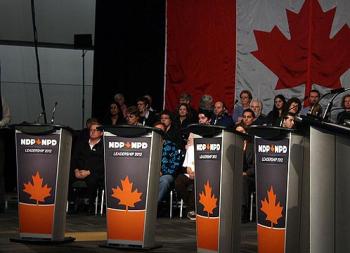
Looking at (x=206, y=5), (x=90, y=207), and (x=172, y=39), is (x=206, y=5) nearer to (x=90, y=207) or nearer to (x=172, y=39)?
(x=172, y=39)

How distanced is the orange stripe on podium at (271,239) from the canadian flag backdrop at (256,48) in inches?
223

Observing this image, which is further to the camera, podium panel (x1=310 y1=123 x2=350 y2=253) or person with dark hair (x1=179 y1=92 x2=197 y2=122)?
person with dark hair (x1=179 y1=92 x2=197 y2=122)

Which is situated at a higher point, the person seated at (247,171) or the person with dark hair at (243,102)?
the person with dark hair at (243,102)

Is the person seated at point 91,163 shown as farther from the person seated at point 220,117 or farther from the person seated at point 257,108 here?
the person seated at point 257,108

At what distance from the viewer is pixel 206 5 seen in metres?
13.8

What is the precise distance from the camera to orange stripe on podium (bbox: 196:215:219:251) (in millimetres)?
6980

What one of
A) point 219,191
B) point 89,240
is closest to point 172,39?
point 89,240

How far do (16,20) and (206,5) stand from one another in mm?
3809

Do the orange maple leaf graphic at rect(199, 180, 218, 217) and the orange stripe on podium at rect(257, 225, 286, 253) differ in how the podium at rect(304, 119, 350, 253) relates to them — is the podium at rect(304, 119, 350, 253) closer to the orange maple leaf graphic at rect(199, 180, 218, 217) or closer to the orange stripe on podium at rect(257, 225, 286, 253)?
the orange stripe on podium at rect(257, 225, 286, 253)

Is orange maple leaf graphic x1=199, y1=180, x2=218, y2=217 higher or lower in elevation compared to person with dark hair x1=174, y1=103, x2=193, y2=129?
lower

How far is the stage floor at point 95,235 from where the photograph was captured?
7.49 m

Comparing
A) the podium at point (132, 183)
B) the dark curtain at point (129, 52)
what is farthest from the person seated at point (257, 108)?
the podium at point (132, 183)

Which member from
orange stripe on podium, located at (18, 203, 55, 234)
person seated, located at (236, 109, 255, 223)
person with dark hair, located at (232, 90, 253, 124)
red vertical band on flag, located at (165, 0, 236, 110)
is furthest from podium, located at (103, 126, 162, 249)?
red vertical band on flag, located at (165, 0, 236, 110)

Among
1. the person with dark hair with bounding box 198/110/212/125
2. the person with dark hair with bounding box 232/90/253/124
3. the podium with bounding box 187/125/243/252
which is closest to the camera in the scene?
the podium with bounding box 187/125/243/252
